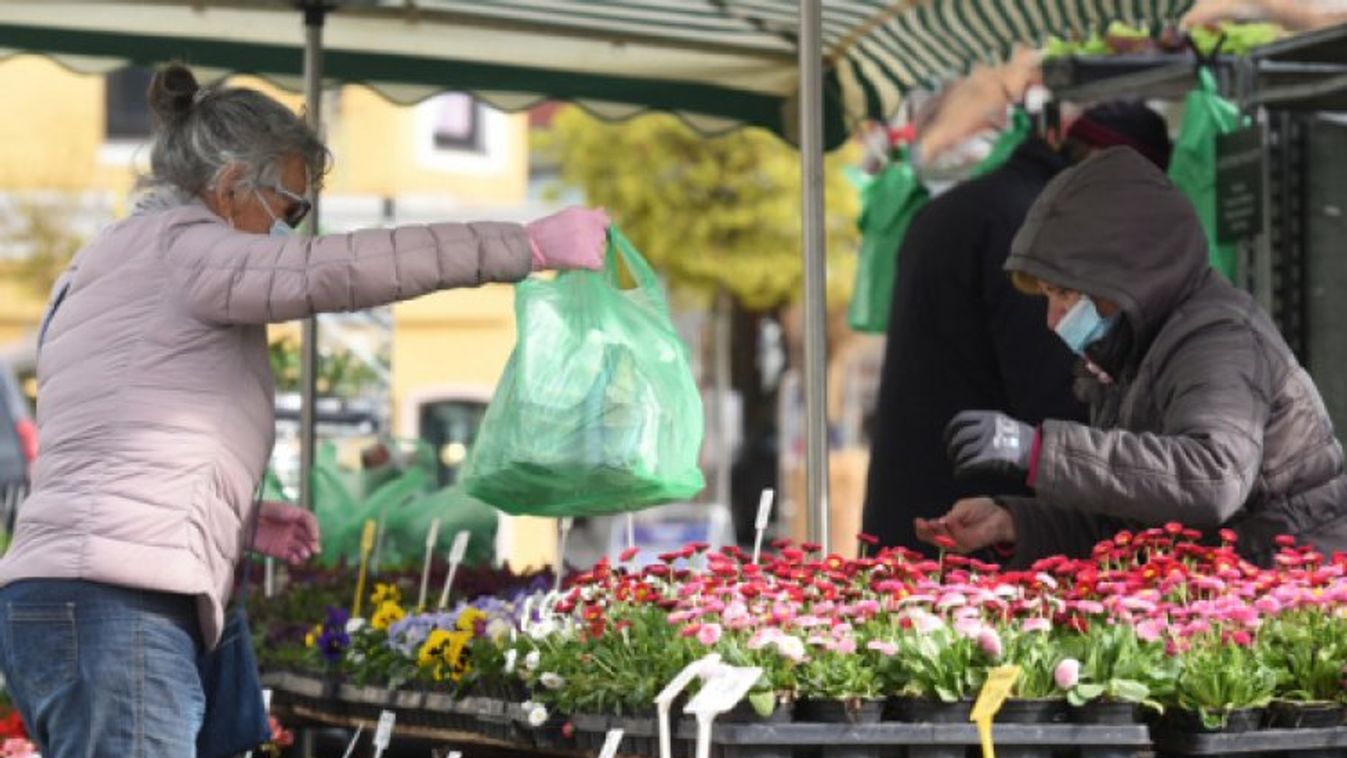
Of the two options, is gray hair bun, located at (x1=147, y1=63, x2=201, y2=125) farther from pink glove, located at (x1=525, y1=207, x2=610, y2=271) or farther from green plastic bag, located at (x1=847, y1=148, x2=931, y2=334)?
green plastic bag, located at (x1=847, y1=148, x2=931, y2=334)

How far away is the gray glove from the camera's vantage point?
12.2ft

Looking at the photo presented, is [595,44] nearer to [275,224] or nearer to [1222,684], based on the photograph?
[275,224]

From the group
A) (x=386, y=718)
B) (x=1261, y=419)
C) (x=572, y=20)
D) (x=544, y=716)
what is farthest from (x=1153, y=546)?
(x=572, y=20)

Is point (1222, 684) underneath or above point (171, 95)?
underneath

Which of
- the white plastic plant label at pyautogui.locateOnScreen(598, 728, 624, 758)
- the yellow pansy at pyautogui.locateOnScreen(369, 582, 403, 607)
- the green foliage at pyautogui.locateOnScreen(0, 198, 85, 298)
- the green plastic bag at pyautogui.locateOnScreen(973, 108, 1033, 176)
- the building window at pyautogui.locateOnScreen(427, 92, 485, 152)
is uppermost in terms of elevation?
the building window at pyautogui.locateOnScreen(427, 92, 485, 152)

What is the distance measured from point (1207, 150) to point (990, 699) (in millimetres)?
4115

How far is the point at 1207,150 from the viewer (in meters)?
7.02

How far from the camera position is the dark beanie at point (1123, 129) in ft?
16.6

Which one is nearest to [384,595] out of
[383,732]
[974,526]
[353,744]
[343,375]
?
[353,744]

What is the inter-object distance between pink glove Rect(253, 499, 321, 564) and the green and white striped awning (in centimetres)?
267

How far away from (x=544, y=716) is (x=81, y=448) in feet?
2.57

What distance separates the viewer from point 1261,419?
12.7ft

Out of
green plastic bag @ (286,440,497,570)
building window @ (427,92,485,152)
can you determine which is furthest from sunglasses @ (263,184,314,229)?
building window @ (427,92,485,152)

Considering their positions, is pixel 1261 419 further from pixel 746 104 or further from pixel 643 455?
pixel 746 104
